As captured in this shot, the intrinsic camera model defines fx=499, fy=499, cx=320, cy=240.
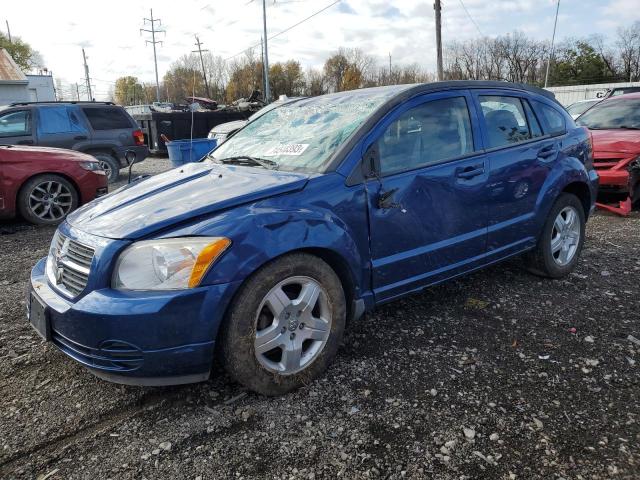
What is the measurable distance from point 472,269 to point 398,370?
1.10 metres

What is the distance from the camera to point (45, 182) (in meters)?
6.75

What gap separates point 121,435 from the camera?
2443 mm

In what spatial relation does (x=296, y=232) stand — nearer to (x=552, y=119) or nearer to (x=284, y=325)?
(x=284, y=325)

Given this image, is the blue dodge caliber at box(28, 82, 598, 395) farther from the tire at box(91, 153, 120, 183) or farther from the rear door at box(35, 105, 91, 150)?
the tire at box(91, 153, 120, 183)

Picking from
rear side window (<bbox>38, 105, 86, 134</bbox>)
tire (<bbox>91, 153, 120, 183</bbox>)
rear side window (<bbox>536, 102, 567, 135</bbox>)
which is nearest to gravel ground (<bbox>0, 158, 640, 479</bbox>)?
rear side window (<bbox>536, 102, 567, 135</bbox>)

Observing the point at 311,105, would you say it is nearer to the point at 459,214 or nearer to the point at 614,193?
the point at 459,214

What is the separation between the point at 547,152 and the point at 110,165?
943 cm

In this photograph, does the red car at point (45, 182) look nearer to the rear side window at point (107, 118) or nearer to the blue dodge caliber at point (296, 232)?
the rear side window at point (107, 118)

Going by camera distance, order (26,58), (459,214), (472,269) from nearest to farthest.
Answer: (459,214) → (472,269) → (26,58)

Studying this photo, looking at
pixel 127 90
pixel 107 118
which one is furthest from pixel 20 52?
pixel 107 118

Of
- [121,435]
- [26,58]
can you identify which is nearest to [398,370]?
[121,435]

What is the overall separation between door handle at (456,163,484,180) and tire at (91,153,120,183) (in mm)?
9259

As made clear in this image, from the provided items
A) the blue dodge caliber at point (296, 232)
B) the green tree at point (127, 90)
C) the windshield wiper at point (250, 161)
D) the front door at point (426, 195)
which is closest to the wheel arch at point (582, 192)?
the blue dodge caliber at point (296, 232)

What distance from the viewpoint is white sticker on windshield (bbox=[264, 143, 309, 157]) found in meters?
3.22
